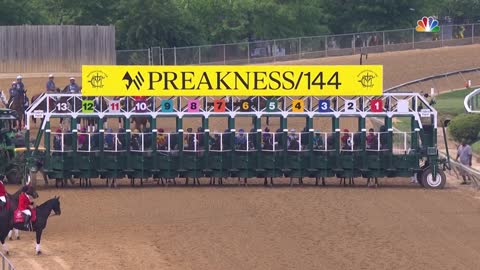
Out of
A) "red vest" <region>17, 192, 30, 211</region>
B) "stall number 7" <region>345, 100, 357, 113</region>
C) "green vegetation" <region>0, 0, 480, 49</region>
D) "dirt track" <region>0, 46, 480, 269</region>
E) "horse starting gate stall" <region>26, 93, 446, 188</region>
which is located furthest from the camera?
"green vegetation" <region>0, 0, 480, 49</region>

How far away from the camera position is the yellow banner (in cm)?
3041

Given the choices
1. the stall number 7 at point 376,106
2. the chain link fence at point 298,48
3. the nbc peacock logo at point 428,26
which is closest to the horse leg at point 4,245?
the stall number 7 at point 376,106

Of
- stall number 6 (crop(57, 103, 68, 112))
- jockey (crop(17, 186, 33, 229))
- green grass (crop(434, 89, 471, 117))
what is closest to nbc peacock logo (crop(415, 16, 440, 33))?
green grass (crop(434, 89, 471, 117))

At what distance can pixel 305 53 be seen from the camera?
5722 cm

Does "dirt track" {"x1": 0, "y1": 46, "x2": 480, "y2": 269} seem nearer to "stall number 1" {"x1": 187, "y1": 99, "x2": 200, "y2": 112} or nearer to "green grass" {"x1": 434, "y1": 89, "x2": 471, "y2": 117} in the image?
"stall number 1" {"x1": 187, "y1": 99, "x2": 200, "y2": 112}

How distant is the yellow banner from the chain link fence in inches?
787

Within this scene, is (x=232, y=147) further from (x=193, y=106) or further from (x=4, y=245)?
(x=4, y=245)

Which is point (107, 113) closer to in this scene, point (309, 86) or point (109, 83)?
point (109, 83)

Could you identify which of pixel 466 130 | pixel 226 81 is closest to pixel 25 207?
pixel 226 81

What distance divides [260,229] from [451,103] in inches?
1037

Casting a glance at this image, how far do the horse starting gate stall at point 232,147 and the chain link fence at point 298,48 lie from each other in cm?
2022

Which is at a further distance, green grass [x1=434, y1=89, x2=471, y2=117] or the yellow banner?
green grass [x1=434, y1=89, x2=471, y2=117]

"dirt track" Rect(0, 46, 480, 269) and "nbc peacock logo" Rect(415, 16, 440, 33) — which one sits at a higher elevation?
"nbc peacock logo" Rect(415, 16, 440, 33)

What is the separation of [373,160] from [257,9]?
118 feet
